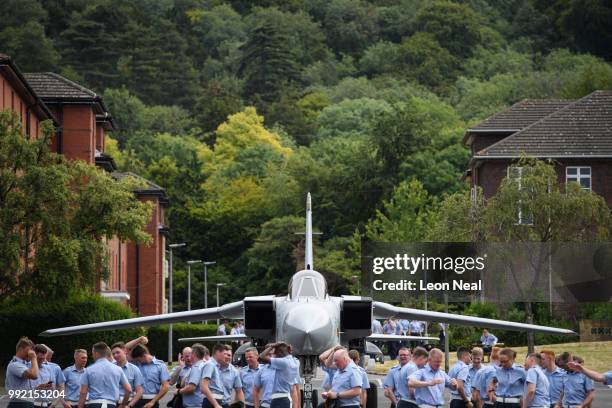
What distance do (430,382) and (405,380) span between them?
624mm

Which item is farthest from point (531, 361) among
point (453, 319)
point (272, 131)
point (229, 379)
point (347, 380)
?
point (272, 131)

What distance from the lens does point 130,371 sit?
24109 millimetres

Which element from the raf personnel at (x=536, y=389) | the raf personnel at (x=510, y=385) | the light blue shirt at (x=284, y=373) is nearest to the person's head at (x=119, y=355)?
the light blue shirt at (x=284, y=373)

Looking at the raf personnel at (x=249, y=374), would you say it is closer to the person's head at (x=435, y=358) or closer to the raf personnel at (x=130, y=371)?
the raf personnel at (x=130, y=371)

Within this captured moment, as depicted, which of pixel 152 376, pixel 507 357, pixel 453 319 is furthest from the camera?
pixel 453 319

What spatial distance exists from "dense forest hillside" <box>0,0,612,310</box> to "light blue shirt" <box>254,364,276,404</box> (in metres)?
61.1

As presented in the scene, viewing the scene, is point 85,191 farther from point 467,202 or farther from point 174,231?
point 174,231

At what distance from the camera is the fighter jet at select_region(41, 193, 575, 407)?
30.1 m

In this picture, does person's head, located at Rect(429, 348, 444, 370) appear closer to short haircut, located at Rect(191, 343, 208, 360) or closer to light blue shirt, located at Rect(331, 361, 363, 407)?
light blue shirt, located at Rect(331, 361, 363, 407)

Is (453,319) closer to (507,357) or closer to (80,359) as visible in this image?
(507,357)

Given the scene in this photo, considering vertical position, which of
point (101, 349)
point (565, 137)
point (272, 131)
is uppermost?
point (272, 131)

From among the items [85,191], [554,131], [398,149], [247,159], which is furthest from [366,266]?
[247,159]

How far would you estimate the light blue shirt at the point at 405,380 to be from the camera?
2394 cm

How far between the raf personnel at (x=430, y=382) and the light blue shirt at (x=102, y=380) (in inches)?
170
